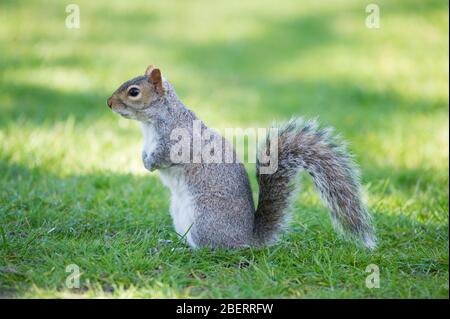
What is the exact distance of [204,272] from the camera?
2.73 meters

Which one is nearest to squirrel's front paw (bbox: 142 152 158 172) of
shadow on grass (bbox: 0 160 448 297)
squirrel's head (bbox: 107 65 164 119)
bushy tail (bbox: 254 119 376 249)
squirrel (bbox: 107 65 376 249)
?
squirrel (bbox: 107 65 376 249)

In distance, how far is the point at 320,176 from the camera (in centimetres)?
284

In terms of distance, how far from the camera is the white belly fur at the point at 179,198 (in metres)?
2.93

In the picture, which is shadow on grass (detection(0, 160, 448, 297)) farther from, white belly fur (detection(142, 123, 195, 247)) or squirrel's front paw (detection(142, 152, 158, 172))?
squirrel's front paw (detection(142, 152, 158, 172))

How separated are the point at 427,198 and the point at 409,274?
1.30 m

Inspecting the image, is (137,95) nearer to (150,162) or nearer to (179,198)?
(150,162)

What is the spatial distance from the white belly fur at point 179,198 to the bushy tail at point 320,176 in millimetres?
346

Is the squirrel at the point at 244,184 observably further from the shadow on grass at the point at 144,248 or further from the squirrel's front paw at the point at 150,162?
the shadow on grass at the point at 144,248

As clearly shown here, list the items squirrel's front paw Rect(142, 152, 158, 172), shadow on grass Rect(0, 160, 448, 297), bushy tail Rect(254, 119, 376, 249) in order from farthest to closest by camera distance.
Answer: squirrel's front paw Rect(142, 152, 158, 172)
bushy tail Rect(254, 119, 376, 249)
shadow on grass Rect(0, 160, 448, 297)

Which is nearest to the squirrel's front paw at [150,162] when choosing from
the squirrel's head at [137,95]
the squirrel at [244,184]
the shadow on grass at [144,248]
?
the squirrel at [244,184]

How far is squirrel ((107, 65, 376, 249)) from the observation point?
2.86 meters

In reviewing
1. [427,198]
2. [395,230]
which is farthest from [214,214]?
[427,198]
